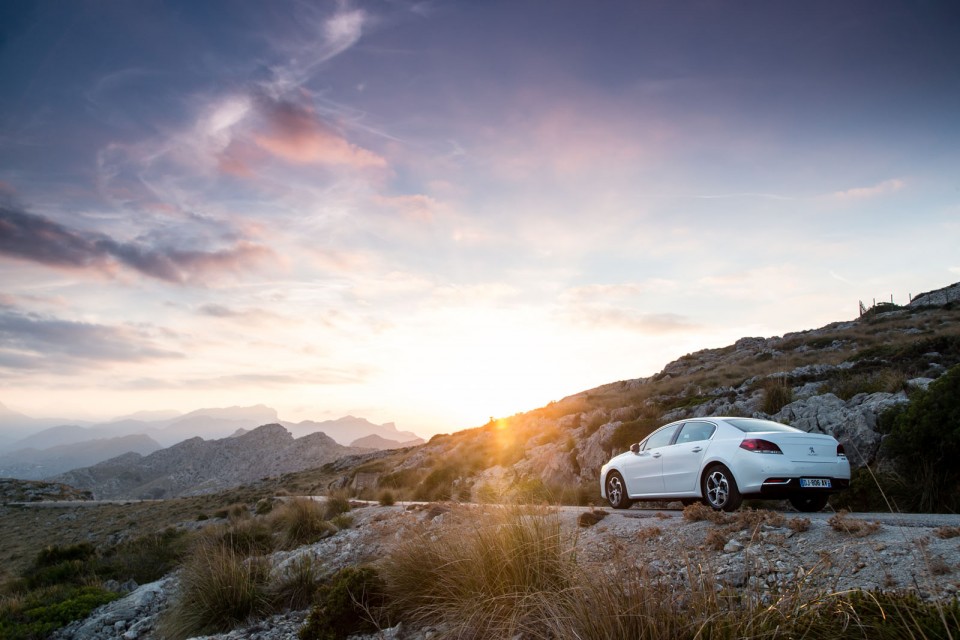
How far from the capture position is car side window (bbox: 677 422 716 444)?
33.7 feet

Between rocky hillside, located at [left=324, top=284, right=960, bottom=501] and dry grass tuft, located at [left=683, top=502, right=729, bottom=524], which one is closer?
dry grass tuft, located at [left=683, top=502, right=729, bottom=524]

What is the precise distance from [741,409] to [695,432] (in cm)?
905

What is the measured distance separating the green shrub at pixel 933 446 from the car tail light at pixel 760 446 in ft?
13.2

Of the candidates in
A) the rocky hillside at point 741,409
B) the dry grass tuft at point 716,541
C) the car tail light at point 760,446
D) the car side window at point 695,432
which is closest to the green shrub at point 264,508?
the rocky hillside at point 741,409

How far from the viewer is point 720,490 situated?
9.73 m

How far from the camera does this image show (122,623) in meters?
11.7

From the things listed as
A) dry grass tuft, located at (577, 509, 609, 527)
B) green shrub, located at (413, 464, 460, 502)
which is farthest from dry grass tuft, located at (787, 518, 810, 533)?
green shrub, located at (413, 464, 460, 502)

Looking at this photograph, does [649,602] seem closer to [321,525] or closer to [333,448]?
[321,525]

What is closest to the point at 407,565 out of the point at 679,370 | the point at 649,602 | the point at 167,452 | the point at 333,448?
the point at 649,602

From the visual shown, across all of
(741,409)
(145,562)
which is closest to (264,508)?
(145,562)

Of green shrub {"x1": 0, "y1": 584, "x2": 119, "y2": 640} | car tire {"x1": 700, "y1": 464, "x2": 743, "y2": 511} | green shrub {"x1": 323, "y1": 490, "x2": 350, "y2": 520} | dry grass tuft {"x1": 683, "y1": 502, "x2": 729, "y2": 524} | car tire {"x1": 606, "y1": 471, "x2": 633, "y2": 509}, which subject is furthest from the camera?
green shrub {"x1": 323, "y1": 490, "x2": 350, "y2": 520}

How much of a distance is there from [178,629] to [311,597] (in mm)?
2084

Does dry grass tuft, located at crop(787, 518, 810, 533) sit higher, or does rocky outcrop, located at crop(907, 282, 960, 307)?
rocky outcrop, located at crop(907, 282, 960, 307)

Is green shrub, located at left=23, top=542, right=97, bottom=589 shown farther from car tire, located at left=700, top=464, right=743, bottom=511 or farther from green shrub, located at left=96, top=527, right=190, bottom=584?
car tire, located at left=700, top=464, right=743, bottom=511
